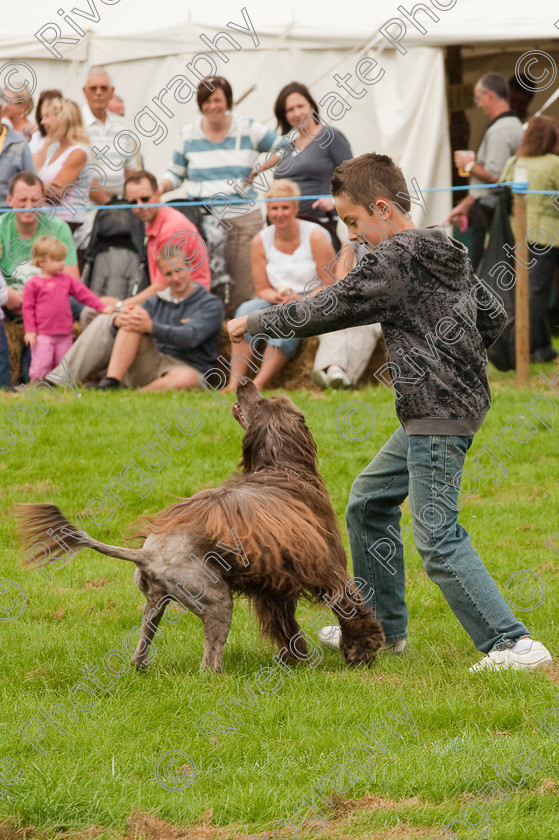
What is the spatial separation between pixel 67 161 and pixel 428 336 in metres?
7.18

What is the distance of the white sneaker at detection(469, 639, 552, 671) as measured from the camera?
4.24 m

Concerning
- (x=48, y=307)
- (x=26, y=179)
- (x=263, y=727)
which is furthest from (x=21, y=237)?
(x=263, y=727)

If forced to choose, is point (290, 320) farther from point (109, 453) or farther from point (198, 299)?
point (198, 299)

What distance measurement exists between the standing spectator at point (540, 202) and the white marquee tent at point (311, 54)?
1.13m

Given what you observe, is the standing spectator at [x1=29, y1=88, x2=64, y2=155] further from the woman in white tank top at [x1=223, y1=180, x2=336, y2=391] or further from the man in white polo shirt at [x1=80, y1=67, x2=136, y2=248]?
the woman in white tank top at [x1=223, y1=180, x2=336, y2=391]

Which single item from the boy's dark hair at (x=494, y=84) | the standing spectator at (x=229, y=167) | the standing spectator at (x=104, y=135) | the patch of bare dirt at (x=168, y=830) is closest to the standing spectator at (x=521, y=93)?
the boy's dark hair at (x=494, y=84)

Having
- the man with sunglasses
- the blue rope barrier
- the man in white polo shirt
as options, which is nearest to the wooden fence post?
the blue rope barrier

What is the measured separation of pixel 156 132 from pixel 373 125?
2415 millimetres

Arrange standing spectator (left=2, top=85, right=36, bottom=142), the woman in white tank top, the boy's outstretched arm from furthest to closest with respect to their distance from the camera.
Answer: standing spectator (left=2, top=85, right=36, bottom=142) < the woman in white tank top < the boy's outstretched arm

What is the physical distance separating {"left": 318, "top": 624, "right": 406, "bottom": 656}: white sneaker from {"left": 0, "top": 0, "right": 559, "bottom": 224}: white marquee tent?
23.7 ft

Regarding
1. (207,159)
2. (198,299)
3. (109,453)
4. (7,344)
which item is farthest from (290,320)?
(207,159)

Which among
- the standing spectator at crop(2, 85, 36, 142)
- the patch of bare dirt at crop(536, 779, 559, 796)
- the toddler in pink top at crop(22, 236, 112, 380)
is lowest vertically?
the patch of bare dirt at crop(536, 779, 559, 796)

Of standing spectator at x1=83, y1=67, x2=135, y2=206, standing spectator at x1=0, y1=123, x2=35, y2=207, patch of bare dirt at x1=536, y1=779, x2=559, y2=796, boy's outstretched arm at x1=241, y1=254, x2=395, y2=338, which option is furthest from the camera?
standing spectator at x1=83, y1=67, x2=135, y2=206

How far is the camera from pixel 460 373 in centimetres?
414
